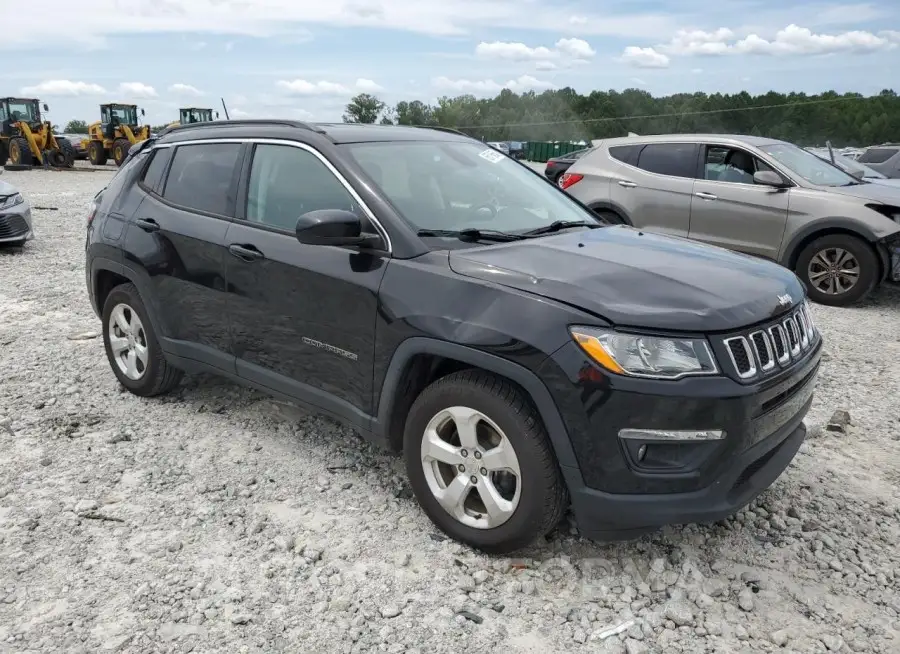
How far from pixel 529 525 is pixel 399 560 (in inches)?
23.3

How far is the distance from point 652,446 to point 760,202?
6126mm

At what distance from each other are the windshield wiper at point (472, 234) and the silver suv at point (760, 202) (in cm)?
405

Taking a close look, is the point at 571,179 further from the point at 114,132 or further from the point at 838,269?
the point at 114,132

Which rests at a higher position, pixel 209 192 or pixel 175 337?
pixel 209 192

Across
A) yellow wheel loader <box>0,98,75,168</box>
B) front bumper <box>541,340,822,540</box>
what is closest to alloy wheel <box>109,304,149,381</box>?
front bumper <box>541,340,822,540</box>

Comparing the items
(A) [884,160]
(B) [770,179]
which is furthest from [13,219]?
(A) [884,160]

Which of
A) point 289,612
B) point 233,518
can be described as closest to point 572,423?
point 289,612

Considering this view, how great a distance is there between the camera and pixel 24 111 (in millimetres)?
27047

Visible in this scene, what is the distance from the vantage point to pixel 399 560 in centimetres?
303

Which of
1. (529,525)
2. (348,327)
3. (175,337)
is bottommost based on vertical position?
(529,525)

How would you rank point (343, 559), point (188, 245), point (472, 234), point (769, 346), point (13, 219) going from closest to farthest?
point (769, 346) < point (343, 559) < point (472, 234) < point (188, 245) < point (13, 219)

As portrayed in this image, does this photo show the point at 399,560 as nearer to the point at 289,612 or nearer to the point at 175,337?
the point at 289,612

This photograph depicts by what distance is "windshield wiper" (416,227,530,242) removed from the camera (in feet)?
10.6

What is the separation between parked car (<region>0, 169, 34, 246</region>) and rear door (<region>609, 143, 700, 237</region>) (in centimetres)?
771
